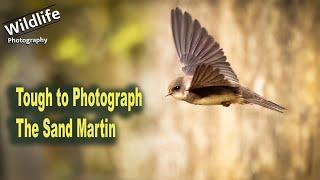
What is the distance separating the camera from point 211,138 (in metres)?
2.45

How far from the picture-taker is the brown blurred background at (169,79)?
7.82 ft

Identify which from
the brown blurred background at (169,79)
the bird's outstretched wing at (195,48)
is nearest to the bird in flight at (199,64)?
the bird's outstretched wing at (195,48)

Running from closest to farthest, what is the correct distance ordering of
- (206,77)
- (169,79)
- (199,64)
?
(206,77), (199,64), (169,79)

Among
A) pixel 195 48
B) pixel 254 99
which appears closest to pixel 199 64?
pixel 195 48

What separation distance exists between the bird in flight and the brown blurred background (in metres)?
0.12

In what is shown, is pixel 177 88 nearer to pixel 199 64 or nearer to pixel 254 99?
pixel 199 64

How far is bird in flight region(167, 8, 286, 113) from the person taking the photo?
85.0 inches

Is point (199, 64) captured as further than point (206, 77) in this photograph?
Yes

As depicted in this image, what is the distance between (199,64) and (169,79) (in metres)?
0.26

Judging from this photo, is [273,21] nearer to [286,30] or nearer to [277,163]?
[286,30]

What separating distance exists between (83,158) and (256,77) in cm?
62

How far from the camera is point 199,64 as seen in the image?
2.14 meters

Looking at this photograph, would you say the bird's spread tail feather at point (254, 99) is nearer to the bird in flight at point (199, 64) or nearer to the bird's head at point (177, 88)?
the bird in flight at point (199, 64)

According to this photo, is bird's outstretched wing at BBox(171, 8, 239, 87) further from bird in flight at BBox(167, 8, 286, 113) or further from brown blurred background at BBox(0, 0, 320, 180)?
brown blurred background at BBox(0, 0, 320, 180)
